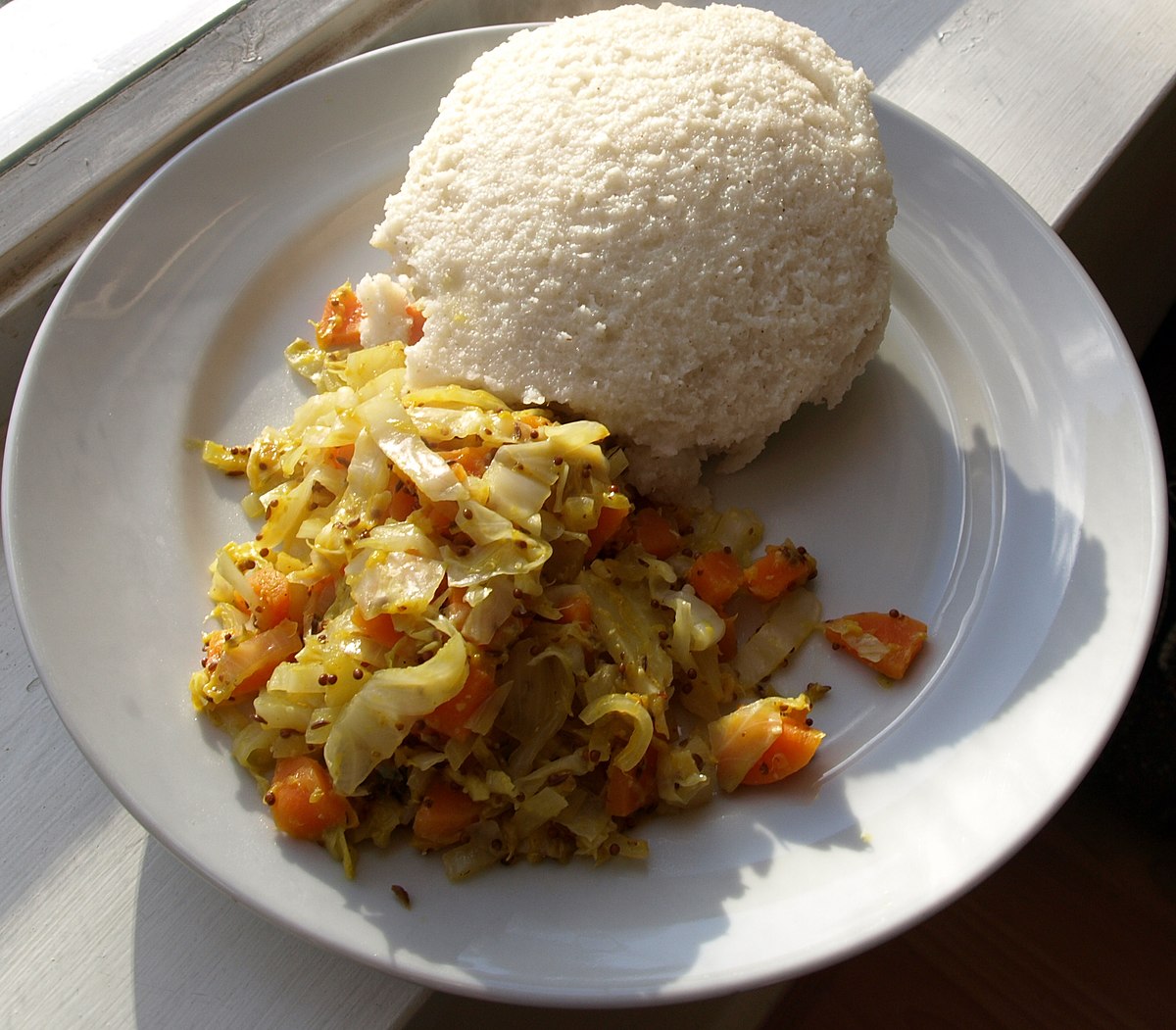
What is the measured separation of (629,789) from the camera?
1497 millimetres

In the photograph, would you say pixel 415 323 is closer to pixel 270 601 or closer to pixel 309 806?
pixel 270 601

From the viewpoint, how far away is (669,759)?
5.06 ft

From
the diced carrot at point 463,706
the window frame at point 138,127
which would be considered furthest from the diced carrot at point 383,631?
the window frame at point 138,127

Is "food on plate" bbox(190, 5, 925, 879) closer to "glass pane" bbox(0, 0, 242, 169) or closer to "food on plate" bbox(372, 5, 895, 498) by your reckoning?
"food on plate" bbox(372, 5, 895, 498)

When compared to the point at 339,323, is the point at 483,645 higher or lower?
lower

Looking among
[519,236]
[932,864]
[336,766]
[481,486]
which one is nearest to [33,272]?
[519,236]

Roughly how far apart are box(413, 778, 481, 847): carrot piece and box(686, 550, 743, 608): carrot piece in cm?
51

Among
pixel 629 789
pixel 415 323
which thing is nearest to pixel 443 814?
pixel 629 789

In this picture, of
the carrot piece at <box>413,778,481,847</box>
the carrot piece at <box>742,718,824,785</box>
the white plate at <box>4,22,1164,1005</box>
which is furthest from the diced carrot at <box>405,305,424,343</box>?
the carrot piece at <box>742,718,824,785</box>

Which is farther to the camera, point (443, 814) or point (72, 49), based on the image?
point (72, 49)

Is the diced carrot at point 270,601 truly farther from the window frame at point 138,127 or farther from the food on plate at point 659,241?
the window frame at point 138,127

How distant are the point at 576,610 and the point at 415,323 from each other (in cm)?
72

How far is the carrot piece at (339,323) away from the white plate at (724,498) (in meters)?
0.09

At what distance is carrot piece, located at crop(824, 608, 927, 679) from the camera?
1.66m
